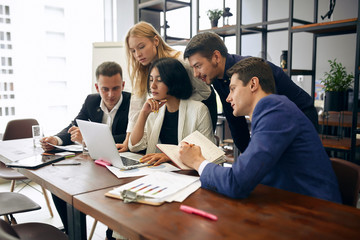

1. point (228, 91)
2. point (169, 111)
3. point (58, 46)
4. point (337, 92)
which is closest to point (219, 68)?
point (228, 91)

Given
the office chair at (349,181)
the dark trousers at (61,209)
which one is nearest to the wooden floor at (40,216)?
the dark trousers at (61,209)

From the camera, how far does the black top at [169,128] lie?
2088 mm

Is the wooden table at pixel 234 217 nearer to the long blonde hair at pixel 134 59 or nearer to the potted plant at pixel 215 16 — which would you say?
the long blonde hair at pixel 134 59

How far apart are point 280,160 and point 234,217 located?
0.36 meters

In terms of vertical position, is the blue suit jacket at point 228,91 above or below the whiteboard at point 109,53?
below

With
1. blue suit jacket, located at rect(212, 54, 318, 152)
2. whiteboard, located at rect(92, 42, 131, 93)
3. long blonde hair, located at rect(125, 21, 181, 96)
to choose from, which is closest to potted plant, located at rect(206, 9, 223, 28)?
whiteboard, located at rect(92, 42, 131, 93)

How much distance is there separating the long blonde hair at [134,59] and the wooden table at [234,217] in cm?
124

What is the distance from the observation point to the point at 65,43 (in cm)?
449

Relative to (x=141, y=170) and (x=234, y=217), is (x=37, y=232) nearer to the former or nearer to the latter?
(x=141, y=170)

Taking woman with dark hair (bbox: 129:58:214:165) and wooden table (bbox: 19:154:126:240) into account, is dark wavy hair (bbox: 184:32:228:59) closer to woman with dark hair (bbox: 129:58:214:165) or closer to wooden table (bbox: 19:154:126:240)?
woman with dark hair (bbox: 129:58:214:165)

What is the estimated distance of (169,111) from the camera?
2115 millimetres

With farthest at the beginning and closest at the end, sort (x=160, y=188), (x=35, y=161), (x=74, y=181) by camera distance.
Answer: (x=35, y=161), (x=74, y=181), (x=160, y=188)

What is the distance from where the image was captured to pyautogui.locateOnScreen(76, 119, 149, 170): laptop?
1595 millimetres

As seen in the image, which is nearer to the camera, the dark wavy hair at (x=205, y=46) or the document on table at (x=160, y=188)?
the document on table at (x=160, y=188)
